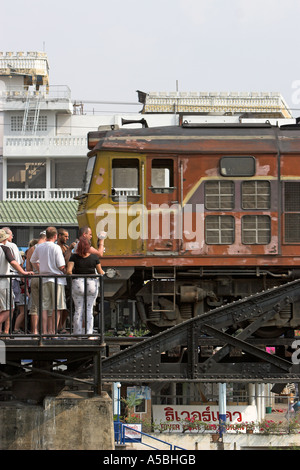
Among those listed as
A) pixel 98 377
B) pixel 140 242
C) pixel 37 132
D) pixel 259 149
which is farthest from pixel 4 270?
pixel 37 132

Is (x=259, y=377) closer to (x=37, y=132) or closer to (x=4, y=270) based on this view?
(x=4, y=270)

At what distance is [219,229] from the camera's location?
18.0m

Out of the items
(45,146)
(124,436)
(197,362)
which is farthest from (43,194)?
(197,362)

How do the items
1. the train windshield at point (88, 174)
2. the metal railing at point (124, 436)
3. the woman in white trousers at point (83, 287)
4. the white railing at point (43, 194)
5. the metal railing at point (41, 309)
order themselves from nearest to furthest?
the metal railing at point (41, 309) < the woman in white trousers at point (83, 287) < the train windshield at point (88, 174) < the metal railing at point (124, 436) < the white railing at point (43, 194)

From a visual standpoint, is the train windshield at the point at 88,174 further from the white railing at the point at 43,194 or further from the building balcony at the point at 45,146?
the building balcony at the point at 45,146

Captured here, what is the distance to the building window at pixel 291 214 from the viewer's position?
58.7 feet

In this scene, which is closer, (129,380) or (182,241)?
(129,380)

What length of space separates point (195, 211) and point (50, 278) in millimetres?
4544

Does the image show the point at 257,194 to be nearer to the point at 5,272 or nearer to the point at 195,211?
the point at 195,211

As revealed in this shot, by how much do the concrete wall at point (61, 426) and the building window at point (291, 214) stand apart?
18.0 ft

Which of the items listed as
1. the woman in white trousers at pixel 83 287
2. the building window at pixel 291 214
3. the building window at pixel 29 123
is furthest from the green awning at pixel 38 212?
the woman in white trousers at pixel 83 287

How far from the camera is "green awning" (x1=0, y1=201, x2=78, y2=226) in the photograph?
141ft

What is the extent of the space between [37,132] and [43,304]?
35.5 m

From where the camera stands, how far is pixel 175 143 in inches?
704
